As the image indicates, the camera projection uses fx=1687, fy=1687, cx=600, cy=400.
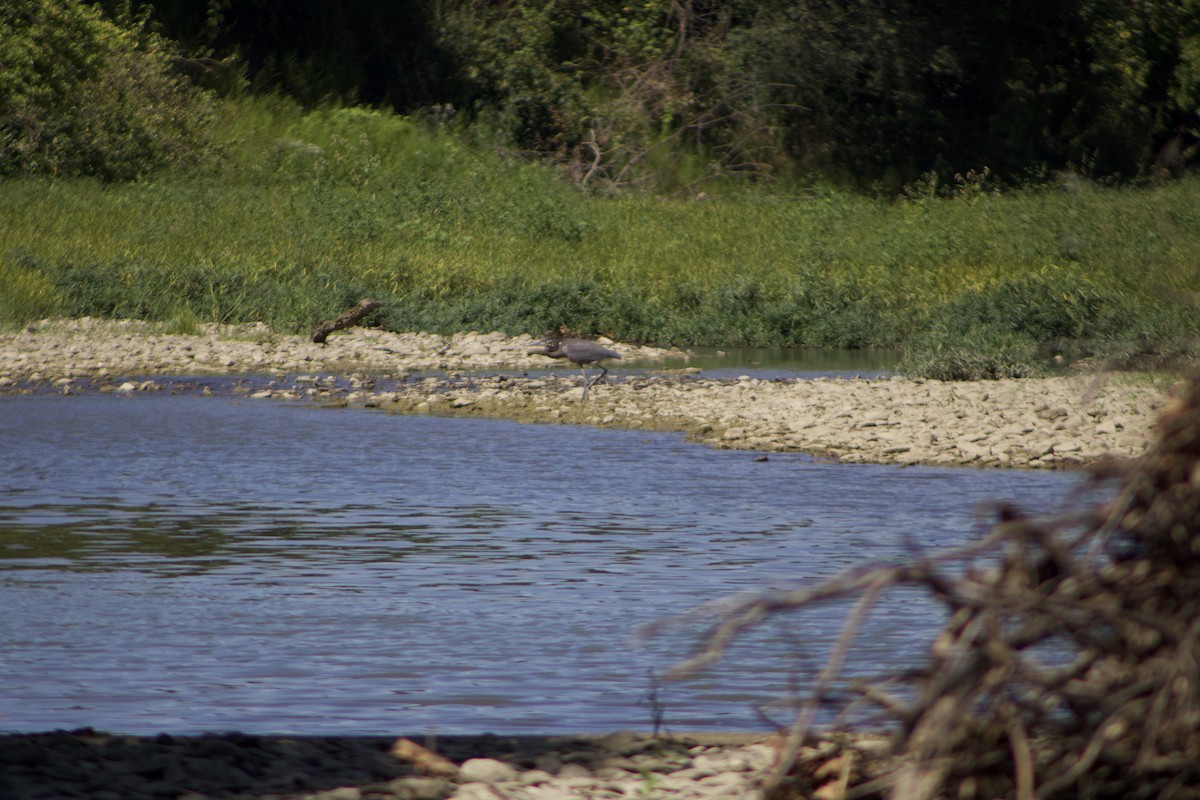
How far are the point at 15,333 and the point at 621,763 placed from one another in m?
17.9

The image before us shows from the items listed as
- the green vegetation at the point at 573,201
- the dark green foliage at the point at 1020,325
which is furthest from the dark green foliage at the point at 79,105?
the dark green foliage at the point at 1020,325

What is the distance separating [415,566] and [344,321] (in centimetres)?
1406

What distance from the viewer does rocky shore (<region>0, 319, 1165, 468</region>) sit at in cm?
1333

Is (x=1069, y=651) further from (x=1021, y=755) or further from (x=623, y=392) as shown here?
(x=623, y=392)

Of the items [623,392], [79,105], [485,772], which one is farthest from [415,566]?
[79,105]

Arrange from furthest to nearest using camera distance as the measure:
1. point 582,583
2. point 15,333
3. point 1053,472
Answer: point 15,333 < point 1053,472 < point 582,583

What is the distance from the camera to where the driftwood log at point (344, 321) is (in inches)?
868

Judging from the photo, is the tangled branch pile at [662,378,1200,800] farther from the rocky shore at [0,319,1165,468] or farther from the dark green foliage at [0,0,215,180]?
the dark green foliage at [0,0,215,180]

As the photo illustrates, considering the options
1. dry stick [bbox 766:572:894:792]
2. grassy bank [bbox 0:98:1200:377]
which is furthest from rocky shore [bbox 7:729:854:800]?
grassy bank [bbox 0:98:1200:377]

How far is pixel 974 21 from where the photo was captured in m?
39.0

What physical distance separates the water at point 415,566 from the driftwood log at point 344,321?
6514 millimetres

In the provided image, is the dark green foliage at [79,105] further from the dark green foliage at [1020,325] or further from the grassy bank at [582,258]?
the dark green foliage at [1020,325]

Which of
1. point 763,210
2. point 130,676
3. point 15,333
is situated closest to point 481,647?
point 130,676

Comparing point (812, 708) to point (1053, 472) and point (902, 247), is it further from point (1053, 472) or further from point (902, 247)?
point (902, 247)
